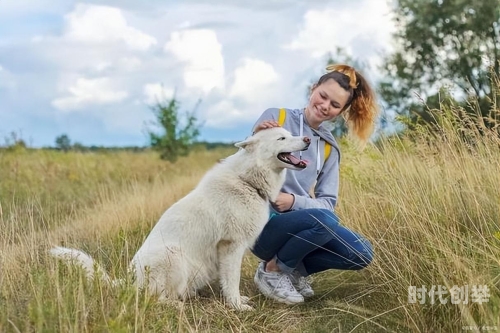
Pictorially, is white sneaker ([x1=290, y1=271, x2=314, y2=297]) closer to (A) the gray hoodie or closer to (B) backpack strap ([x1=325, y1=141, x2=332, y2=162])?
(A) the gray hoodie

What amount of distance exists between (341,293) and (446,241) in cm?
111

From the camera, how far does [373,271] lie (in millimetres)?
4496

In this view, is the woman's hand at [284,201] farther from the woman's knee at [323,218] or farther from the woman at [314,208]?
the woman's knee at [323,218]

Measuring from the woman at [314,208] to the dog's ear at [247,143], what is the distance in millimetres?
142

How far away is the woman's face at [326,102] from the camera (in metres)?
4.76

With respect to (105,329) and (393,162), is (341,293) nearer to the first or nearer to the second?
(393,162)

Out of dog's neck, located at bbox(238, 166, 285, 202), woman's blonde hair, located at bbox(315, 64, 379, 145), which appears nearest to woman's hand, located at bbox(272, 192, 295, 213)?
dog's neck, located at bbox(238, 166, 285, 202)

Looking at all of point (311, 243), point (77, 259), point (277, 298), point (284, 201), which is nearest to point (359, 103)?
point (284, 201)

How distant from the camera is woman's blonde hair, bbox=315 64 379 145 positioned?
489 centimetres

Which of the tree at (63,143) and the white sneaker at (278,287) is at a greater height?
the tree at (63,143)

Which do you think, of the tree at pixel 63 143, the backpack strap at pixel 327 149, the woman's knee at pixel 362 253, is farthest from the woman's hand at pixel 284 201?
the tree at pixel 63 143

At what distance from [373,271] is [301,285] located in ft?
2.27

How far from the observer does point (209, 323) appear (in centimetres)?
408

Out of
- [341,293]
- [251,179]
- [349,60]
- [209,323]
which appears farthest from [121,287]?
[349,60]
